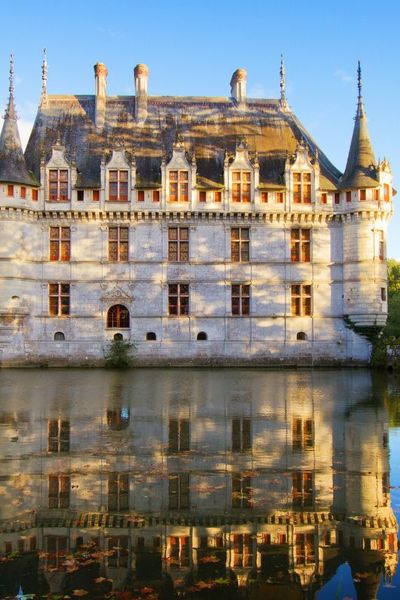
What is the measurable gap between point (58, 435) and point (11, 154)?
2695cm

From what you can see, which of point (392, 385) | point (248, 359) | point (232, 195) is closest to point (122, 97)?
point (232, 195)

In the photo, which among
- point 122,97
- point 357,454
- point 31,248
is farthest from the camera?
point 122,97

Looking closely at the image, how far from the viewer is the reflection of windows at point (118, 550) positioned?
5562 millimetres

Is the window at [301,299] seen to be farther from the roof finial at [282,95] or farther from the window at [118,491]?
the window at [118,491]

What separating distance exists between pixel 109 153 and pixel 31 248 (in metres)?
7.27

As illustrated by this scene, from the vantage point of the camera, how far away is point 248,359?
34812 millimetres

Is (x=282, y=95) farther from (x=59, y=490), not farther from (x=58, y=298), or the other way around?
(x=59, y=490)

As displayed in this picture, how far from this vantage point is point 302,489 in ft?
25.6

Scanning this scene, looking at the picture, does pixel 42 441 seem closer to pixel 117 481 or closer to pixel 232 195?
pixel 117 481

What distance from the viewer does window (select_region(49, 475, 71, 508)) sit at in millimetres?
7230

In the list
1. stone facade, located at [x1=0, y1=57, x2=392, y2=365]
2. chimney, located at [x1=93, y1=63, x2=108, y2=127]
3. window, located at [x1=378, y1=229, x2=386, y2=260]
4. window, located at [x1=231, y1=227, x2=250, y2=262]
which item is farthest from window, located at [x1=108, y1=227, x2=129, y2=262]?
window, located at [x1=378, y1=229, x2=386, y2=260]

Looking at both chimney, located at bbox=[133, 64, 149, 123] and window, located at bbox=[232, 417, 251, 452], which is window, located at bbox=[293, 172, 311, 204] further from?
window, located at bbox=[232, 417, 251, 452]

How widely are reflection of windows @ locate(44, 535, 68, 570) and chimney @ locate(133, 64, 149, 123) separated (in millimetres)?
35145

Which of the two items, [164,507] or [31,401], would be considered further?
[31,401]
